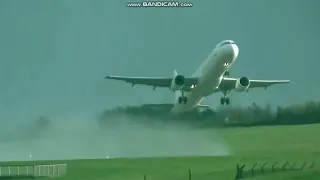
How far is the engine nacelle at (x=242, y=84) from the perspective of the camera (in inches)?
239

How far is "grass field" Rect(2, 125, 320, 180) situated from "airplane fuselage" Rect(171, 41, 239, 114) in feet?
1.23

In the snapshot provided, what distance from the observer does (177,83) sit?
5941 millimetres

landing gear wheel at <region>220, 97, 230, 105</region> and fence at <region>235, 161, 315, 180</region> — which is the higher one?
landing gear wheel at <region>220, 97, 230, 105</region>

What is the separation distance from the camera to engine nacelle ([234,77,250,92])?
19.9ft

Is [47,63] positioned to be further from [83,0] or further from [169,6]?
[169,6]

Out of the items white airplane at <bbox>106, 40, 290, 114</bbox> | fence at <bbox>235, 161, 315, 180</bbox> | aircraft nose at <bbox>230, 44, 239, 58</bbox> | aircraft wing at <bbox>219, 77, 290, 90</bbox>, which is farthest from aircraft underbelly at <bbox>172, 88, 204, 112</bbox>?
fence at <bbox>235, 161, 315, 180</bbox>

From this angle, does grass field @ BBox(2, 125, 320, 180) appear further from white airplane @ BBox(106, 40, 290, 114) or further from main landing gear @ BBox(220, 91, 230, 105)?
white airplane @ BBox(106, 40, 290, 114)

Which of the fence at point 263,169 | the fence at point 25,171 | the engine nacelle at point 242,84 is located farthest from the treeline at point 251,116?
the fence at point 25,171

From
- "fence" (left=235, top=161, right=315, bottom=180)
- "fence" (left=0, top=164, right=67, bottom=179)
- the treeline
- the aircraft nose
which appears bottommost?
"fence" (left=235, top=161, right=315, bottom=180)

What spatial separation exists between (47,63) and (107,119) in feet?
2.20

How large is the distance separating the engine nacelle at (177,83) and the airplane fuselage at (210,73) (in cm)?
10

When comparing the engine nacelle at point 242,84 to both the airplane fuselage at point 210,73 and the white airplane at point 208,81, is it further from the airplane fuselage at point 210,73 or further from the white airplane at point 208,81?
the airplane fuselage at point 210,73

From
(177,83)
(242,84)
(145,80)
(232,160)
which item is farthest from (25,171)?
(242,84)

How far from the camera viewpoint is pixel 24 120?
571 centimetres
